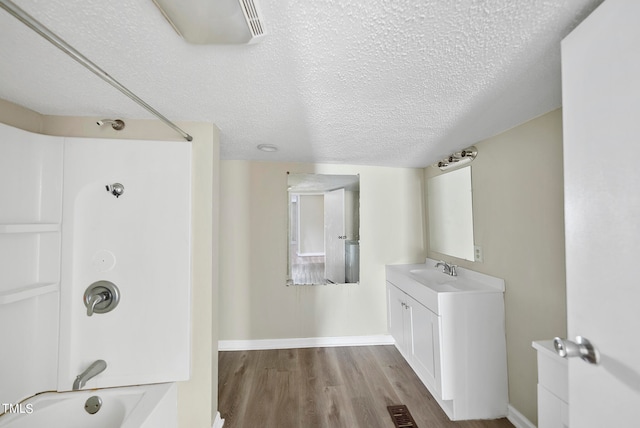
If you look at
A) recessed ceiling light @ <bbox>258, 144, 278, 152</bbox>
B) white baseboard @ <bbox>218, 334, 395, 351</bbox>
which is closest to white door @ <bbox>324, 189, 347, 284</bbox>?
white baseboard @ <bbox>218, 334, 395, 351</bbox>

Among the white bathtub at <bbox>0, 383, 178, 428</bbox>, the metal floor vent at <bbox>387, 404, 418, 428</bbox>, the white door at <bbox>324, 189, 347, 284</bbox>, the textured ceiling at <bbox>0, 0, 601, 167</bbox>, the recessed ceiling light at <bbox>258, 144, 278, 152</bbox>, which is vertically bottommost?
the metal floor vent at <bbox>387, 404, 418, 428</bbox>

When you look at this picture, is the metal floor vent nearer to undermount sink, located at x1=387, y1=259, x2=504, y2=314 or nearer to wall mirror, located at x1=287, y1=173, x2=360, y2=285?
undermount sink, located at x1=387, y1=259, x2=504, y2=314

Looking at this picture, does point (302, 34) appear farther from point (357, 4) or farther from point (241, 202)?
point (241, 202)

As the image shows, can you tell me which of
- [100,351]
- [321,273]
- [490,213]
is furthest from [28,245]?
[490,213]

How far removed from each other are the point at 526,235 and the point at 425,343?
113 cm

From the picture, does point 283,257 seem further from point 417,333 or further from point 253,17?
point 253,17

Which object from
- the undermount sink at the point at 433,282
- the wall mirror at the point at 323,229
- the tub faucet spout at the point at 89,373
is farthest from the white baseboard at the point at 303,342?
the tub faucet spout at the point at 89,373

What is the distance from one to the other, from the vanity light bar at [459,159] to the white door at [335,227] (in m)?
1.15

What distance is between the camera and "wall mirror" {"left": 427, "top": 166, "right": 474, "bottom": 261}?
7.64ft

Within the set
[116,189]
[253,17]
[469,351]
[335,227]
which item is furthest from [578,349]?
[335,227]

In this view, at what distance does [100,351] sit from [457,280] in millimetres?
2778

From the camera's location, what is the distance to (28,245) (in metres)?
1.41

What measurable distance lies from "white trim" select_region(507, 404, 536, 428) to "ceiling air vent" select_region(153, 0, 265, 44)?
8.98 feet

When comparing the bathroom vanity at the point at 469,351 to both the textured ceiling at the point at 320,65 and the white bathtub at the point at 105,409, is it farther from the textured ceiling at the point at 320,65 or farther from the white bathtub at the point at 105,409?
the white bathtub at the point at 105,409
